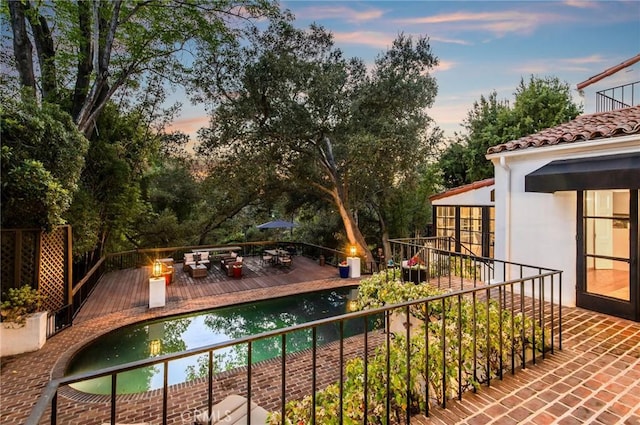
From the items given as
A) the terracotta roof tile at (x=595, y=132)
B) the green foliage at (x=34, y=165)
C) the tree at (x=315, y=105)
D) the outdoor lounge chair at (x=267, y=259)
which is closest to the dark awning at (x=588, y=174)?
the terracotta roof tile at (x=595, y=132)

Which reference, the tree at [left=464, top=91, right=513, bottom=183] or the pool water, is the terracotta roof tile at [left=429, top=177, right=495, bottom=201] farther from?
the pool water

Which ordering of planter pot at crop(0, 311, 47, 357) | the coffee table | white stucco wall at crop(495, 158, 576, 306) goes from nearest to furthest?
white stucco wall at crop(495, 158, 576, 306) → planter pot at crop(0, 311, 47, 357) → the coffee table

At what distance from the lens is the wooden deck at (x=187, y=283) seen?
8.38 meters

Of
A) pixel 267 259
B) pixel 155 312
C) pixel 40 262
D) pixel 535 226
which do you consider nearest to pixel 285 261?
pixel 267 259

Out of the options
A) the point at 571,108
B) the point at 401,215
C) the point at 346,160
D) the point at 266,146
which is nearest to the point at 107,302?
the point at 266,146

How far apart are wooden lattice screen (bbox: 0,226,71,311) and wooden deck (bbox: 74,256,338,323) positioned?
1.09 metres

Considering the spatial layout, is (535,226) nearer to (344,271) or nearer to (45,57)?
(344,271)

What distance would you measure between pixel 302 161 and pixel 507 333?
10316 millimetres

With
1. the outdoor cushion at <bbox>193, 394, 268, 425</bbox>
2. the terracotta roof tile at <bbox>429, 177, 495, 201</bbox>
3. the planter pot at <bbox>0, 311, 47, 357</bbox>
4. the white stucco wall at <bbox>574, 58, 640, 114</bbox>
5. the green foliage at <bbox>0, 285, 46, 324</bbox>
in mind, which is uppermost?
the white stucco wall at <bbox>574, 58, 640, 114</bbox>

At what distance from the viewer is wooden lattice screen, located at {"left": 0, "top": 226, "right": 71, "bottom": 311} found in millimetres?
5844

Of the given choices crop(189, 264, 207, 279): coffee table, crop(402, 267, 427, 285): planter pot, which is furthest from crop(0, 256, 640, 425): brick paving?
crop(189, 264, 207, 279): coffee table

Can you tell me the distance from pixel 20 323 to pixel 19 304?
1.17 feet

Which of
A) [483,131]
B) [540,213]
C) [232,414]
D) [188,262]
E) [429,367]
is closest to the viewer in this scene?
[429,367]

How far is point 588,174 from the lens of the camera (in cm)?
443
